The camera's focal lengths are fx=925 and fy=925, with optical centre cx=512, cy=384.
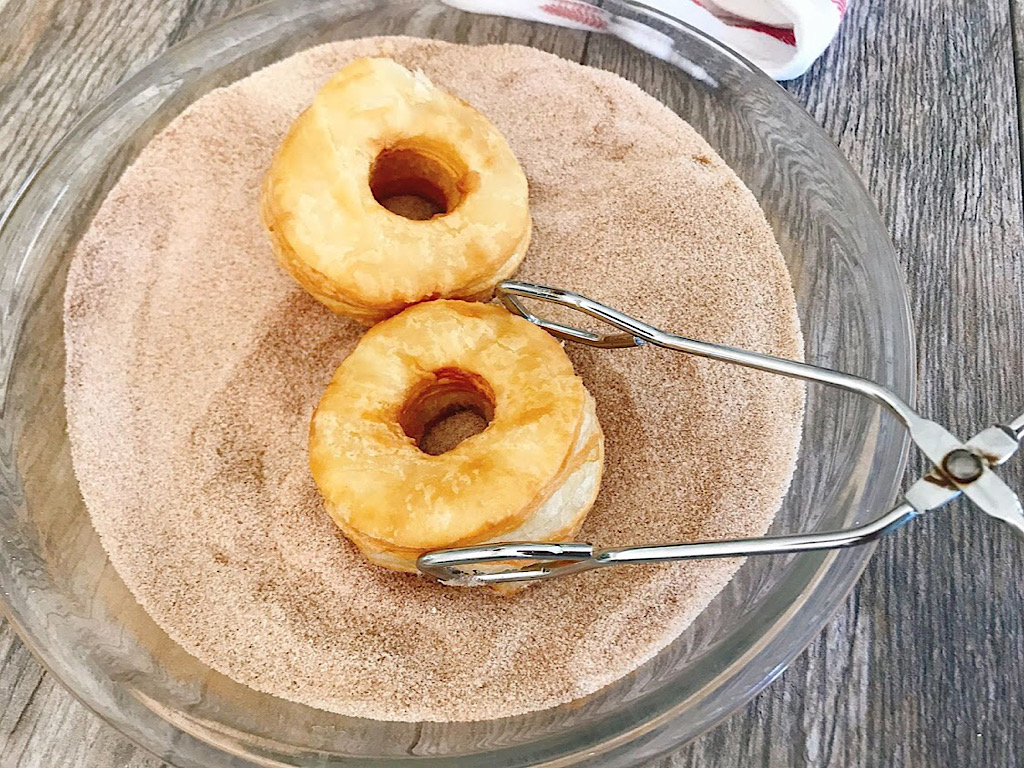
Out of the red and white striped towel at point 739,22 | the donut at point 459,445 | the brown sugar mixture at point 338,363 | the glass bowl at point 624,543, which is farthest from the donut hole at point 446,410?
the red and white striped towel at point 739,22

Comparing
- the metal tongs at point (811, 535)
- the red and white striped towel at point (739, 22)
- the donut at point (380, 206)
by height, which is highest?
the red and white striped towel at point (739, 22)

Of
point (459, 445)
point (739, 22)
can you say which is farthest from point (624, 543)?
point (739, 22)

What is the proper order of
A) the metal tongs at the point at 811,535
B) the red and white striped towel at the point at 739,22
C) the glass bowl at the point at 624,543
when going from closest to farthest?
the metal tongs at the point at 811,535 → the glass bowl at the point at 624,543 → the red and white striped towel at the point at 739,22

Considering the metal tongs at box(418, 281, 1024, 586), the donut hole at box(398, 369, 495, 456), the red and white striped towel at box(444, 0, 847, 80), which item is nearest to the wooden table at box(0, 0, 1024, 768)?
the red and white striped towel at box(444, 0, 847, 80)

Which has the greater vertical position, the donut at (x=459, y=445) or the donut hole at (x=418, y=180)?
the donut hole at (x=418, y=180)

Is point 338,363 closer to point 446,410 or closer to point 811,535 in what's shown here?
point 446,410

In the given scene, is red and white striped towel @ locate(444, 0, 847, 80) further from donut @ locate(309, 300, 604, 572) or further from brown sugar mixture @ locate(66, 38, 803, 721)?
donut @ locate(309, 300, 604, 572)

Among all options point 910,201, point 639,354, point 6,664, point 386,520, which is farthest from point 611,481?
point 6,664

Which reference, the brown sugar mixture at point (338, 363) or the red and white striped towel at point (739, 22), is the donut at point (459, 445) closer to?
the brown sugar mixture at point (338, 363)
